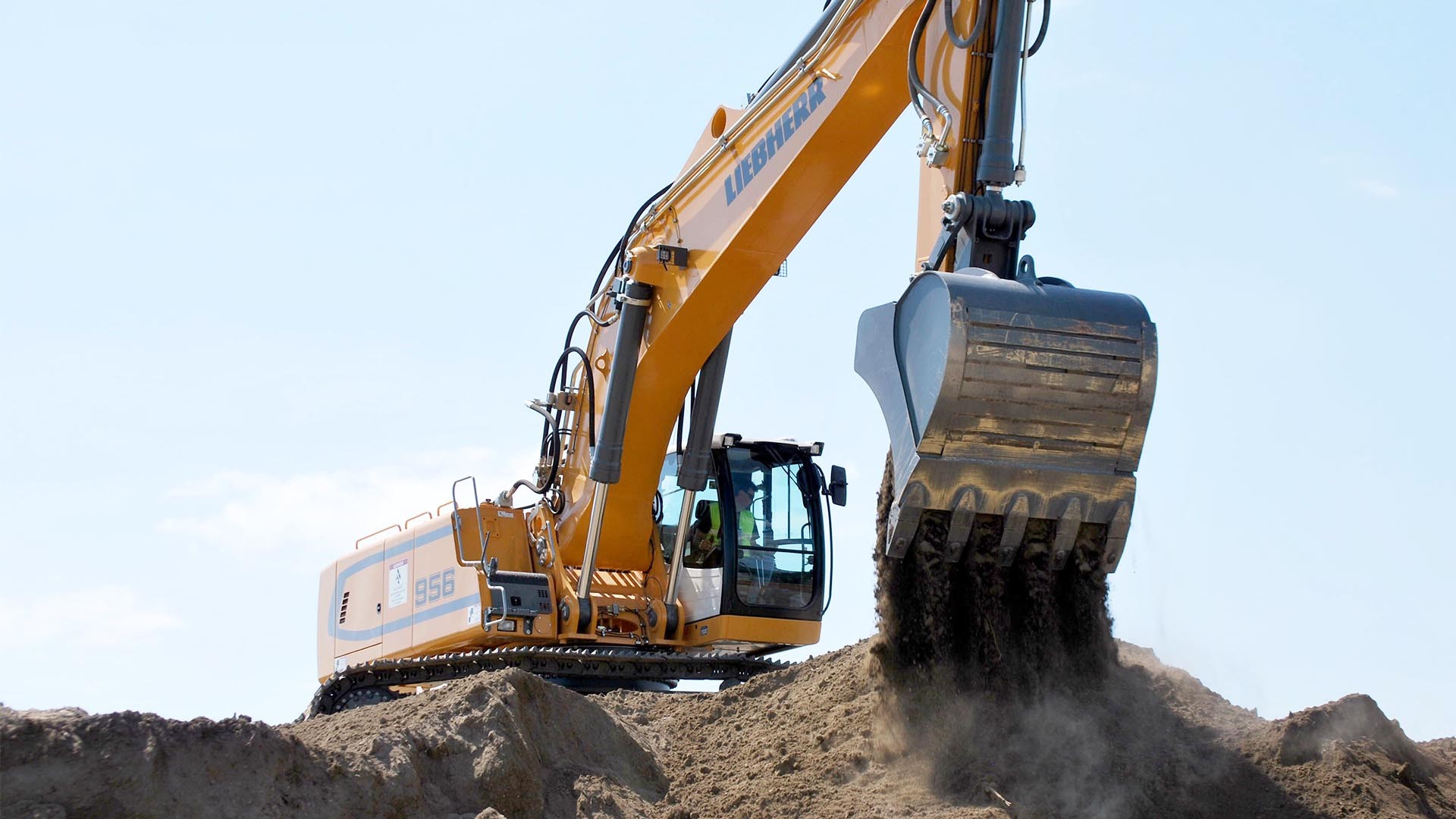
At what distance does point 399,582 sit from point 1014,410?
581 centimetres

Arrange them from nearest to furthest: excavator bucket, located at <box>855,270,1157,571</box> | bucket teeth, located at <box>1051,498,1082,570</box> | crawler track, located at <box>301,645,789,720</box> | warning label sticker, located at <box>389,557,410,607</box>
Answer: excavator bucket, located at <box>855,270,1157,571</box> < bucket teeth, located at <box>1051,498,1082,570</box> < crawler track, located at <box>301,645,789,720</box> < warning label sticker, located at <box>389,557,410,607</box>

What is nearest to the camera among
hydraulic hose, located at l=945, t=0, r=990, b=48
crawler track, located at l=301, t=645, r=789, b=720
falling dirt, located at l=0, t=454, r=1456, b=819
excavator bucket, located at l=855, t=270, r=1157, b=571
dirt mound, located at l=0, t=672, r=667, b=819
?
dirt mound, located at l=0, t=672, r=667, b=819

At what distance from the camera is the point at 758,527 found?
942cm

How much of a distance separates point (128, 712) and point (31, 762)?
14.1 inches

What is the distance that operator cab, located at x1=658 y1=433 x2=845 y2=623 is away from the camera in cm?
934

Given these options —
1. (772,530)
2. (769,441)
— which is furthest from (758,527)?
(769,441)

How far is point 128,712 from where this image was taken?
4.66m

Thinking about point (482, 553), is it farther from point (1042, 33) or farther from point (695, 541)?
point (1042, 33)

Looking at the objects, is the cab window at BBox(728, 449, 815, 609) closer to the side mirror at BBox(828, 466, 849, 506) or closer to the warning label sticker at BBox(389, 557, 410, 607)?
the side mirror at BBox(828, 466, 849, 506)

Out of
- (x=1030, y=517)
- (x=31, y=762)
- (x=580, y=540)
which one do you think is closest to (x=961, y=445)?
(x=1030, y=517)

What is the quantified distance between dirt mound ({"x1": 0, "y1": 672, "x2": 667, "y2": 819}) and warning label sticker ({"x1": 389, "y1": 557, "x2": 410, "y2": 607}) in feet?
11.4

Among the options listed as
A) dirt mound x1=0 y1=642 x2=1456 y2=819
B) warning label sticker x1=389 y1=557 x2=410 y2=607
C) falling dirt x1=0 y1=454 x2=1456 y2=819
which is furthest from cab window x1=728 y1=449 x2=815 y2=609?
falling dirt x1=0 y1=454 x2=1456 y2=819

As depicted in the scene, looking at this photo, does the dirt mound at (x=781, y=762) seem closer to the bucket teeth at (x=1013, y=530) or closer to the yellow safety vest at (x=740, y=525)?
the bucket teeth at (x=1013, y=530)

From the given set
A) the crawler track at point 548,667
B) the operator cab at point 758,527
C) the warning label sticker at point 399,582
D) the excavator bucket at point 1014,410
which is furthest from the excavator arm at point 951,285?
the warning label sticker at point 399,582
